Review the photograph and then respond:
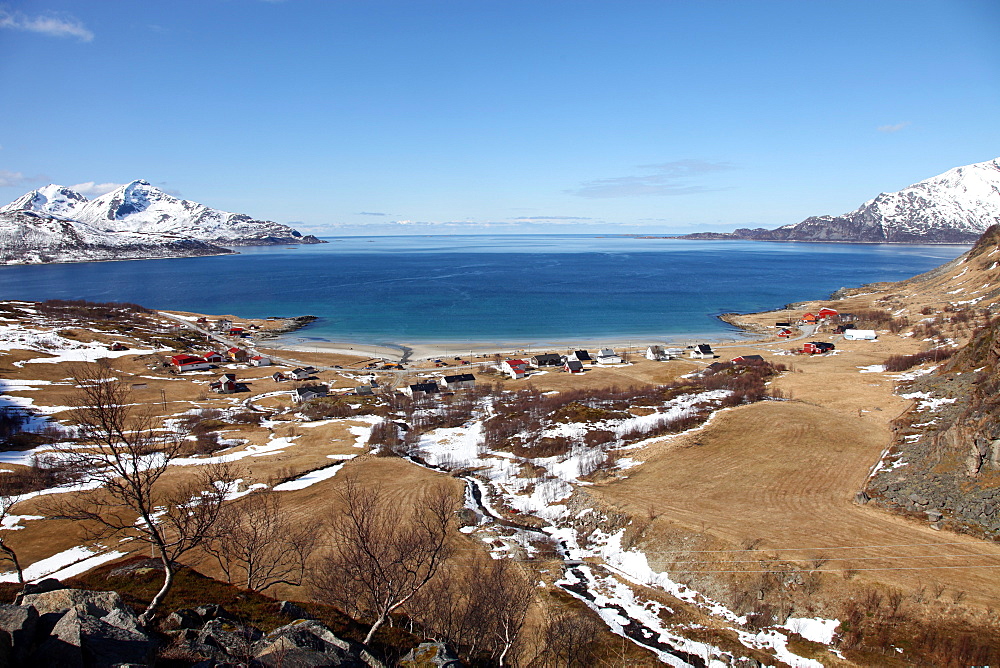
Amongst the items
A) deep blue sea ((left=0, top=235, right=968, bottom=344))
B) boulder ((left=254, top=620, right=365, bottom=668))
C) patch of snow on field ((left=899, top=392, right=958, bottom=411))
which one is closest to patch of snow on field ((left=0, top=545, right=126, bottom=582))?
boulder ((left=254, top=620, right=365, bottom=668))

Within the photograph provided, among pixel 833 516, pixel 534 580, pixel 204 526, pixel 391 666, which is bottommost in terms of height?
pixel 534 580

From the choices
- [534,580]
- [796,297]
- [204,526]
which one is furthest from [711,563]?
[796,297]

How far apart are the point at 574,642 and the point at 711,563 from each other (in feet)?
20.8

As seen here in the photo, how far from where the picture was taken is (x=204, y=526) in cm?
1070

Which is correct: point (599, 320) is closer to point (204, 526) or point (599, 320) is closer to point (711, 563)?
point (711, 563)

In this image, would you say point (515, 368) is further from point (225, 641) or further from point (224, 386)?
point (225, 641)

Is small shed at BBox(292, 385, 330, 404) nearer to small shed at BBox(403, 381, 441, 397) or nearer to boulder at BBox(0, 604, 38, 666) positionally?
small shed at BBox(403, 381, 441, 397)

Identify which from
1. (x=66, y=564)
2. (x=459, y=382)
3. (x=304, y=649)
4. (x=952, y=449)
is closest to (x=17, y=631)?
(x=304, y=649)

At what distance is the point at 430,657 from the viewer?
400 inches

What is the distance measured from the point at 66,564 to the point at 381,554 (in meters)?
14.5

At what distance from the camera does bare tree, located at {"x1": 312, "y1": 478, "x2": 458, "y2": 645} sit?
1111cm

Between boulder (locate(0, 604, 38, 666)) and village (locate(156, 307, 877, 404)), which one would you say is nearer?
boulder (locate(0, 604, 38, 666))

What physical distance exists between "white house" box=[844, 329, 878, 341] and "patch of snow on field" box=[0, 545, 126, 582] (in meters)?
72.5

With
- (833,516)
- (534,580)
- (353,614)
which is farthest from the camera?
(833,516)
